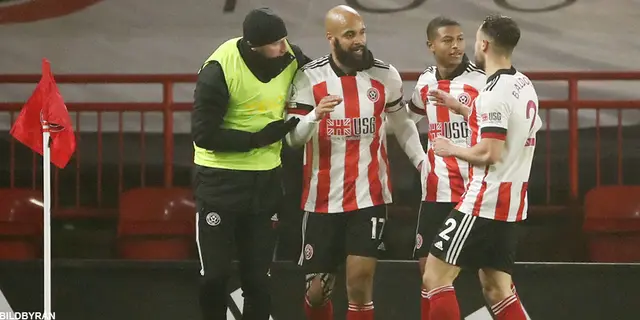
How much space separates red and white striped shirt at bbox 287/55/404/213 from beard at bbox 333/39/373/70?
0.06 meters

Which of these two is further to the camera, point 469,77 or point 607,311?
point 607,311

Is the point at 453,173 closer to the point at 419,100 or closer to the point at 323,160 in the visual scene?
the point at 419,100

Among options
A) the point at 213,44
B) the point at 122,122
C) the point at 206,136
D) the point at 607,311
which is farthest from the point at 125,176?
the point at 607,311

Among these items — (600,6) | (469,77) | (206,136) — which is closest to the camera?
(206,136)

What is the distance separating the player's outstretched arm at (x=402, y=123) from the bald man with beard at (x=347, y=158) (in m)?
0.01

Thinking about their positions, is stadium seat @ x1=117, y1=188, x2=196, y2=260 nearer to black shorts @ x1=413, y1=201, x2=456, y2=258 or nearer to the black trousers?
the black trousers

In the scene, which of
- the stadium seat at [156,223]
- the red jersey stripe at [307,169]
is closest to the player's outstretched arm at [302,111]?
the red jersey stripe at [307,169]

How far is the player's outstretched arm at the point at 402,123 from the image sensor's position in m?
5.43

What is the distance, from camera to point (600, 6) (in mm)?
7176

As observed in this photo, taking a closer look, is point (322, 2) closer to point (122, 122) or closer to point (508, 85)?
point (122, 122)

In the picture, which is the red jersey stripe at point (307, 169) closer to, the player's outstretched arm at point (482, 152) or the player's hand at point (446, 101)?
the player's hand at point (446, 101)

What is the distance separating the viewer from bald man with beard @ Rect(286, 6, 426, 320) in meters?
5.29

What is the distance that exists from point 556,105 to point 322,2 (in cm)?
164

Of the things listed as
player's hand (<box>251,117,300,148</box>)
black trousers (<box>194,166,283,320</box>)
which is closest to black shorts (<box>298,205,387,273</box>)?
black trousers (<box>194,166,283,320</box>)
